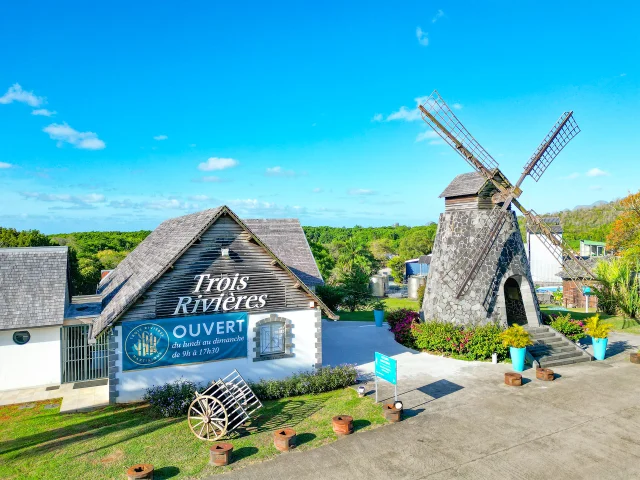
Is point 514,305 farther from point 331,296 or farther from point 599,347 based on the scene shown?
point 331,296

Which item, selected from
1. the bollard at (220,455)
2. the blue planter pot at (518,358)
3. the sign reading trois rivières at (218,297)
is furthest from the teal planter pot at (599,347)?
the bollard at (220,455)

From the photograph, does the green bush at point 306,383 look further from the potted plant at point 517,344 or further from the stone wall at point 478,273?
the stone wall at point 478,273

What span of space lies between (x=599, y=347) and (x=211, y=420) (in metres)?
18.1

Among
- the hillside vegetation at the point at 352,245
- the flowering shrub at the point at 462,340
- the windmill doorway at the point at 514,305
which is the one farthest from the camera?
the hillside vegetation at the point at 352,245

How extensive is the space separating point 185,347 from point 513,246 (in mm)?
16521

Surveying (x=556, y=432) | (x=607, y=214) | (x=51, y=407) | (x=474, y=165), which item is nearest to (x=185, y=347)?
(x=51, y=407)

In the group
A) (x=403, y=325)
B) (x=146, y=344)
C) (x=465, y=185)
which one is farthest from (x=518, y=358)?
(x=146, y=344)

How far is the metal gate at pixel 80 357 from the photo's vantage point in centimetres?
1722

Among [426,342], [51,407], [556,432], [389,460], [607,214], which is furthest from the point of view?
[607,214]

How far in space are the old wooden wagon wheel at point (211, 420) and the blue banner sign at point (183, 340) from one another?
330 centimetres

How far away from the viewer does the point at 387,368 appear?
1427 centimetres

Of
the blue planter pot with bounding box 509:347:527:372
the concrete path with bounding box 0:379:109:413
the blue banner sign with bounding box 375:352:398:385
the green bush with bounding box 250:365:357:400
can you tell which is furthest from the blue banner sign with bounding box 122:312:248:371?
the blue planter pot with bounding box 509:347:527:372

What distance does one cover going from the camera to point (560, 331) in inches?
869

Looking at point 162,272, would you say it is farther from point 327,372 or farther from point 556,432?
point 556,432
